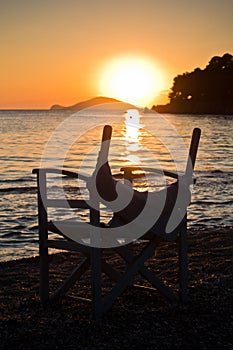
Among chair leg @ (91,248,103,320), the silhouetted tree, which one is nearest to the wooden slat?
chair leg @ (91,248,103,320)

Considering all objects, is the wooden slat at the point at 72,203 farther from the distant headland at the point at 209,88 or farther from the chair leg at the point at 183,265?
the distant headland at the point at 209,88

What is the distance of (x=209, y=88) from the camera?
151125 mm

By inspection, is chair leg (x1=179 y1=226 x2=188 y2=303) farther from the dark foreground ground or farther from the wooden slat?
the wooden slat

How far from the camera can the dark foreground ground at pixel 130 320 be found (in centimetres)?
432

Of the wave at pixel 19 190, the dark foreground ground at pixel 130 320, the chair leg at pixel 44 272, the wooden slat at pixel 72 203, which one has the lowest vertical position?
the wave at pixel 19 190

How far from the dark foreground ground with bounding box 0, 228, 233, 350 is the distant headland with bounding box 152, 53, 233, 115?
140 meters

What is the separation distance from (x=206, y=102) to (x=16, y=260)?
15386 cm

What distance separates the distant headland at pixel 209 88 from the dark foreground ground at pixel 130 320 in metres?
140

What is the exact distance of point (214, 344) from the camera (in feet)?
14.1

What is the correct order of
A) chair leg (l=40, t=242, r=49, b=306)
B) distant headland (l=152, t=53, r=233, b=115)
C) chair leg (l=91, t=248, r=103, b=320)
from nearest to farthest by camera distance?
chair leg (l=91, t=248, r=103, b=320)
chair leg (l=40, t=242, r=49, b=306)
distant headland (l=152, t=53, r=233, b=115)

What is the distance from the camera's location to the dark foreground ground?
432 cm

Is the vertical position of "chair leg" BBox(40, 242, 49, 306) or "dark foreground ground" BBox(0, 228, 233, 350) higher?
"chair leg" BBox(40, 242, 49, 306)

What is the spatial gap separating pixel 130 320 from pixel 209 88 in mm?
150852

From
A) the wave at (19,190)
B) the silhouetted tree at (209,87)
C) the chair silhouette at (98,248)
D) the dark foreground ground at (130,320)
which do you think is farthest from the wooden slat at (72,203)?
Result: the silhouetted tree at (209,87)
